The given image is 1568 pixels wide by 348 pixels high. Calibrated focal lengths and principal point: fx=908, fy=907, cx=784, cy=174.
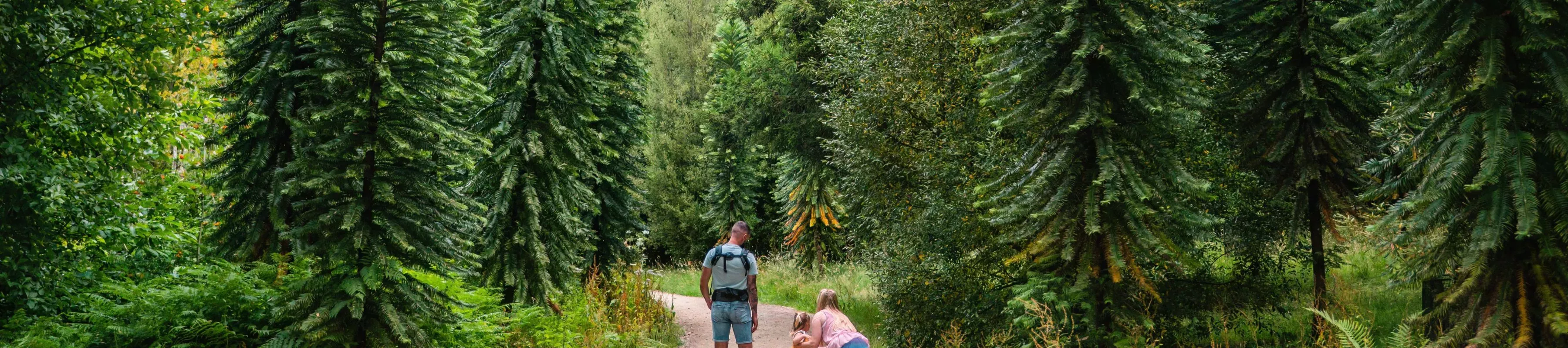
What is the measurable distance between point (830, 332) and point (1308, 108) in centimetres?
639

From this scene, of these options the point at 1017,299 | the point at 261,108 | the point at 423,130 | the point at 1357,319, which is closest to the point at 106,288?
the point at 261,108

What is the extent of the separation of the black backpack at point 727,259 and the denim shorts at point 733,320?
0.38 m

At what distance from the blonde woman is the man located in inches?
43.7

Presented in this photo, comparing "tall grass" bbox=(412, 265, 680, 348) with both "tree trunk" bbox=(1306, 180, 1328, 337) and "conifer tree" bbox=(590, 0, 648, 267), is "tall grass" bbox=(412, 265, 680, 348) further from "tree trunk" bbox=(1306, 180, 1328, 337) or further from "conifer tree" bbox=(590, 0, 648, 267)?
"tree trunk" bbox=(1306, 180, 1328, 337)

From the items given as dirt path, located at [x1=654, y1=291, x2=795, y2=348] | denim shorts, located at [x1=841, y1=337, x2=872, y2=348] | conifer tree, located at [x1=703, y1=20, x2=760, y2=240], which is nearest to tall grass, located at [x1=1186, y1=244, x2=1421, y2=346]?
denim shorts, located at [x1=841, y1=337, x2=872, y2=348]

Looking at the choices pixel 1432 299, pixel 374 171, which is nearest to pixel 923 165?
pixel 1432 299

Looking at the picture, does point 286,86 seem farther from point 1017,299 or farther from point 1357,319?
point 1357,319

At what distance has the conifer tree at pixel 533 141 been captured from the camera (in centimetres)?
1164

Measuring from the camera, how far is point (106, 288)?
769cm

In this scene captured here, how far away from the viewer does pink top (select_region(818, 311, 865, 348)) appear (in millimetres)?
7676

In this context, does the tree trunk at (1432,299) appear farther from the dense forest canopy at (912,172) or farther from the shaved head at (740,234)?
the shaved head at (740,234)

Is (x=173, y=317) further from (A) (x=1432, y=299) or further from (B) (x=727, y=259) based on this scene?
(A) (x=1432, y=299)

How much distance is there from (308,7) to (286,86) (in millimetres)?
788

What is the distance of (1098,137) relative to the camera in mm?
8320
